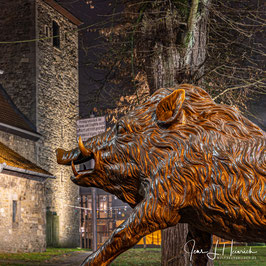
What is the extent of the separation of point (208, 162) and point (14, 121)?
19.9 metres

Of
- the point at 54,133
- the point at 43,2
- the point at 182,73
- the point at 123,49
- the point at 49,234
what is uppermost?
the point at 43,2

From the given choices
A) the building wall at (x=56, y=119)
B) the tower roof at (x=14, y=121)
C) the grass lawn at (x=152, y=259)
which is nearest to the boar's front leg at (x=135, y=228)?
the grass lawn at (x=152, y=259)

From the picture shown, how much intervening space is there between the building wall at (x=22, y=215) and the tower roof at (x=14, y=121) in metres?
3.15

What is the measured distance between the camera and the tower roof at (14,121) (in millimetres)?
19578

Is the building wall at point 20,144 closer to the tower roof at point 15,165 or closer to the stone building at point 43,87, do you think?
the stone building at point 43,87

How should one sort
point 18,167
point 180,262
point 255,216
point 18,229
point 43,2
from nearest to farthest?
point 255,216, point 180,262, point 18,167, point 18,229, point 43,2

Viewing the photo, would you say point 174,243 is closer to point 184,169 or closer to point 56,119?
point 184,169

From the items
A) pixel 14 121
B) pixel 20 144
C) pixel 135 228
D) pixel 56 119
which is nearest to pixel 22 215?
pixel 20 144

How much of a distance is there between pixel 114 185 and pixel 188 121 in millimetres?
418

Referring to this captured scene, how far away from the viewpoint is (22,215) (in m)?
17.0

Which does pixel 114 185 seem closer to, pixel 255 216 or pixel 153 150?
pixel 153 150

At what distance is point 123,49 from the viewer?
6.75 m

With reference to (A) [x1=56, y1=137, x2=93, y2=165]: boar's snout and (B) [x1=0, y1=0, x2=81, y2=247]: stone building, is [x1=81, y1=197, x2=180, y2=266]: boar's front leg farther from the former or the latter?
(B) [x1=0, y1=0, x2=81, y2=247]: stone building

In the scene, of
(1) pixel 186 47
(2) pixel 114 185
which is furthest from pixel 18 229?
(2) pixel 114 185
